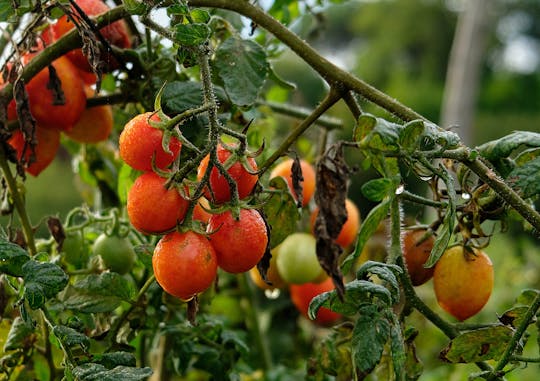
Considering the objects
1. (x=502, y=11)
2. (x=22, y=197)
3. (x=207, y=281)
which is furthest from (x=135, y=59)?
(x=502, y=11)

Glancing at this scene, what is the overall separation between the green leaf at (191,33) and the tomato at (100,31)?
20 centimetres

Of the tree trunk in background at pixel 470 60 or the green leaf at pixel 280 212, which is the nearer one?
the green leaf at pixel 280 212

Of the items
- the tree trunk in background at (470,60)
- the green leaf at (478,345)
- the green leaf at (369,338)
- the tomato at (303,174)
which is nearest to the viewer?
the green leaf at (369,338)

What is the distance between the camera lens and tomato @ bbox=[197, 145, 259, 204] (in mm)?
566

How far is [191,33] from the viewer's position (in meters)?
0.56

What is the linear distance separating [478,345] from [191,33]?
0.34m

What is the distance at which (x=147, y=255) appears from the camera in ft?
2.34

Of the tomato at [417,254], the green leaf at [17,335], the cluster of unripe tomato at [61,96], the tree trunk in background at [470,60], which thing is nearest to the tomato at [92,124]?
the cluster of unripe tomato at [61,96]

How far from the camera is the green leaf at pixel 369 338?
540 millimetres

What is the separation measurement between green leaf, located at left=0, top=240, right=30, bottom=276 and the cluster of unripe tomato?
14 centimetres

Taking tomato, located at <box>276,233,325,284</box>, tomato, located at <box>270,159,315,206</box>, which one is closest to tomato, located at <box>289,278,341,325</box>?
tomato, located at <box>276,233,325,284</box>

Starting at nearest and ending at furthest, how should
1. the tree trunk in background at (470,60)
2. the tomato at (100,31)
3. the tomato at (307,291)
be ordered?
1. the tomato at (100,31)
2. the tomato at (307,291)
3. the tree trunk in background at (470,60)

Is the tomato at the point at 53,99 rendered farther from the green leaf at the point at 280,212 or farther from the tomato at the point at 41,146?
the green leaf at the point at 280,212

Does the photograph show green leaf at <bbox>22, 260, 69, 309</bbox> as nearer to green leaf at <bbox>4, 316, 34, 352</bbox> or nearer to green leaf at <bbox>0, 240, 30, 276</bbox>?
green leaf at <bbox>0, 240, 30, 276</bbox>
